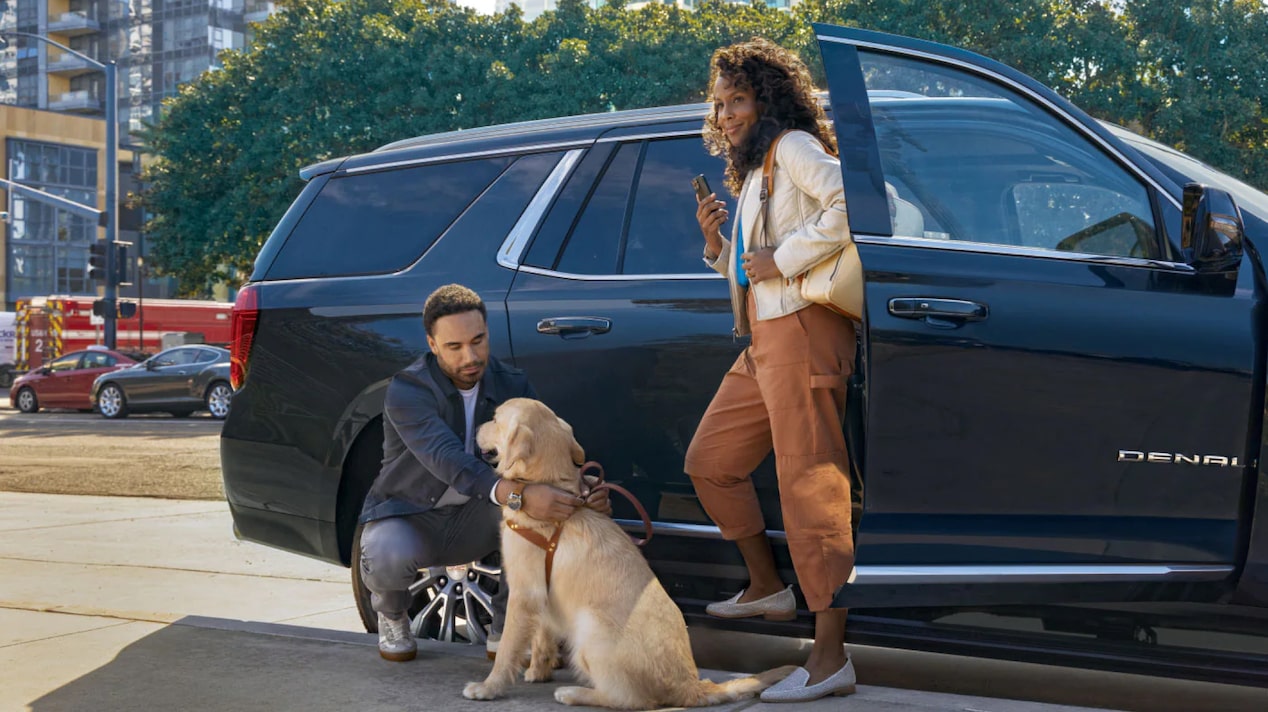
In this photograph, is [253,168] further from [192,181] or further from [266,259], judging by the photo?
[266,259]

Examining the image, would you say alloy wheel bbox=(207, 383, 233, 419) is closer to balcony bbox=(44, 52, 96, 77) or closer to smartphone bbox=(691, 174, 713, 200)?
smartphone bbox=(691, 174, 713, 200)

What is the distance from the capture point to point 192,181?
3506 centimetres

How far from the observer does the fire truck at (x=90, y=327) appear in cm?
3853

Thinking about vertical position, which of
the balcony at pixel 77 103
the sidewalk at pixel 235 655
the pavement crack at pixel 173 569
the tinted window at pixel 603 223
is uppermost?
the balcony at pixel 77 103

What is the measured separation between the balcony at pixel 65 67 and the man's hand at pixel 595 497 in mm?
81193

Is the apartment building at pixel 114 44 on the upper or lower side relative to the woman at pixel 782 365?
upper

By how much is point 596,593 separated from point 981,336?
→ 1291 mm

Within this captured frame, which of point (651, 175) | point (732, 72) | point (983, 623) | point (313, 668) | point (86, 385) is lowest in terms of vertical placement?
point (86, 385)

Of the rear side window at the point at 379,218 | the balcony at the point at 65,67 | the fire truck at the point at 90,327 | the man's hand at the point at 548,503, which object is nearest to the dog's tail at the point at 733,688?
the man's hand at the point at 548,503

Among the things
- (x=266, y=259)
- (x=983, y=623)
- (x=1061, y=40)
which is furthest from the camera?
(x=1061, y=40)

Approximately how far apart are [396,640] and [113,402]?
22.9 metres

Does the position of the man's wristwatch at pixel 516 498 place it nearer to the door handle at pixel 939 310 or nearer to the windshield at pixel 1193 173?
the door handle at pixel 939 310

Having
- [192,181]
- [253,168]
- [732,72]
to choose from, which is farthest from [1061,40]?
[732,72]

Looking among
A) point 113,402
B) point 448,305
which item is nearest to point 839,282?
point 448,305
